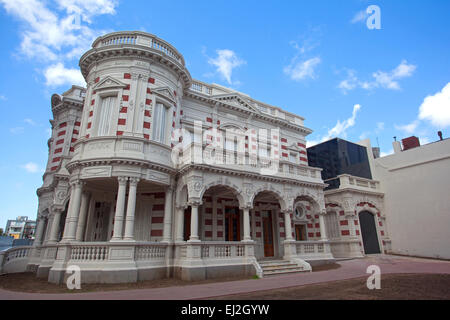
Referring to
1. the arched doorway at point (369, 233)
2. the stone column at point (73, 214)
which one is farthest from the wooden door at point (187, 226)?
the arched doorway at point (369, 233)

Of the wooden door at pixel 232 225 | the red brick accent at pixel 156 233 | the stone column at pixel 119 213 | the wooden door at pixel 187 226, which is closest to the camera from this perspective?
the stone column at pixel 119 213

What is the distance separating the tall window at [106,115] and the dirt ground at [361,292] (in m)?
10.4

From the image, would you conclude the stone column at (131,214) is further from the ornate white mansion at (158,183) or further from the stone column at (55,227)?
the stone column at (55,227)

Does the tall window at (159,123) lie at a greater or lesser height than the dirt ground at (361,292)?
greater

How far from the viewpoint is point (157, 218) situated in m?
14.9

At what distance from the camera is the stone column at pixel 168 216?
13.7 meters

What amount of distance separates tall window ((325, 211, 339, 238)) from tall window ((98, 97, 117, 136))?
17.8 m

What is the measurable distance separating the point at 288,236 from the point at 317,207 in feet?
10.4

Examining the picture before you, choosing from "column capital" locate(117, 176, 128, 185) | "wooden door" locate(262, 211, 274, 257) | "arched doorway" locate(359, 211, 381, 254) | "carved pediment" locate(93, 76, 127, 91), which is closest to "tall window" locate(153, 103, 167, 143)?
"carved pediment" locate(93, 76, 127, 91)

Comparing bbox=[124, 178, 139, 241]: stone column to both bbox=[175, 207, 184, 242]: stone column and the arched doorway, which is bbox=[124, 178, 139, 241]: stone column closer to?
bbox=[175, 207, 184, 242]: stone column

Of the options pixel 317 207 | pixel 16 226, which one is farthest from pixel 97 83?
pixel 16 226
